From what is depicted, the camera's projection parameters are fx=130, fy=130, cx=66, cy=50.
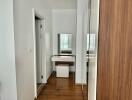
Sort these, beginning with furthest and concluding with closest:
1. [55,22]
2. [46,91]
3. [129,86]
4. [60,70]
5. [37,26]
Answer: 1. [55,22]
2. [60,70]
3. [37,26]
4. [46,91]
5. [129,86]

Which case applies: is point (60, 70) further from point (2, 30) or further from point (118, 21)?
point (118, 21)

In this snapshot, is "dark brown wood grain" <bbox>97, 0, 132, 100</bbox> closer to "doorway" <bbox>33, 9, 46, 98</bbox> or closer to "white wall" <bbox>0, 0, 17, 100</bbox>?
"white wall" <bbox>0, 0, 17, 100</bbox>

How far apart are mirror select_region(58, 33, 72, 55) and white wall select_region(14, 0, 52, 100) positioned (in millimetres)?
2535

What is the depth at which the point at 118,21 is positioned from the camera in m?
0.72

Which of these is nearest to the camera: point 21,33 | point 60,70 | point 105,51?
point 105,51

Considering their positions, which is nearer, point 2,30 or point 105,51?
point 105,51

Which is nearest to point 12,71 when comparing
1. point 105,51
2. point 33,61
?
point 33,61

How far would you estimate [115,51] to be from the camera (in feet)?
2.47

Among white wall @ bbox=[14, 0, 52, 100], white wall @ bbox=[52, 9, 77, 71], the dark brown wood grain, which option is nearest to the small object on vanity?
white wall @ bbox=[52, 9, 77, 71]

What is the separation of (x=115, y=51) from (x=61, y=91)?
123 inches

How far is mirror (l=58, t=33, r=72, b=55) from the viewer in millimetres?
5348

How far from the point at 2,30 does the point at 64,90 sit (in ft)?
7.96

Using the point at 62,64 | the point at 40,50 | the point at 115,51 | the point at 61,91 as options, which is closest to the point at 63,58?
the point at 62,64

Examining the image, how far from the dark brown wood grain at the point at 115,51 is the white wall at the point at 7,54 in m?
1.53
